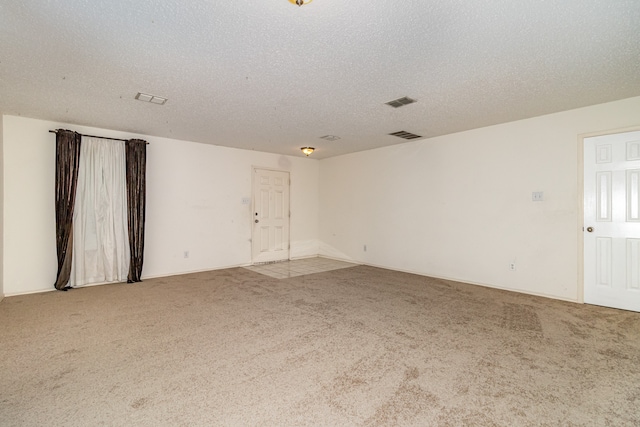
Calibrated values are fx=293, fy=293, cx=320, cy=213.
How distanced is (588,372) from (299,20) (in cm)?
334

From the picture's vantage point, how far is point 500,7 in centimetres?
192

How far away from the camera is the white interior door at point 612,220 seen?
3.51m

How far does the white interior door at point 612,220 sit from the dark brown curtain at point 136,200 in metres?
6.61

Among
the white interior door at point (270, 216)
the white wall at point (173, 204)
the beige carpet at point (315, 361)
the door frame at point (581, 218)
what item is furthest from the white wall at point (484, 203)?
the white interior door at point (270, 216)

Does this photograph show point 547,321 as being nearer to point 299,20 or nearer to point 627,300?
point 627,300

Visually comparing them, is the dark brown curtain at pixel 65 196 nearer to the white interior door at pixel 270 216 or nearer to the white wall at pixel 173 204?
the white wall at pixel 173 204

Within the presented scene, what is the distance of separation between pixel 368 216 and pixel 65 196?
536 centimetres

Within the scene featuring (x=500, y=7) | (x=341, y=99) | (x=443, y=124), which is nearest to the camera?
(x=500, y=7)

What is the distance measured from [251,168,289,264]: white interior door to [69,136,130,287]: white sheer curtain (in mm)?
2506

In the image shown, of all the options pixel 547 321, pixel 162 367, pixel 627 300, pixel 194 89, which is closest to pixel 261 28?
pixel 194 89

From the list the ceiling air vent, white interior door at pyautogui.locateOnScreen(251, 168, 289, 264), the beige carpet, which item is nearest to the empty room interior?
the beige carpet

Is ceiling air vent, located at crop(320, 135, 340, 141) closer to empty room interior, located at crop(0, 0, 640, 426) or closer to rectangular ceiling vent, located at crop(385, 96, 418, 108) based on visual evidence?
empty room interior, located at crop(0, 0, 640, 426)

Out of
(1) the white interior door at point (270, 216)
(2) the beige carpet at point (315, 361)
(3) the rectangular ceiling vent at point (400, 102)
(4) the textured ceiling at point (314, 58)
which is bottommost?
(2) the beige carpet at point (315, 361)

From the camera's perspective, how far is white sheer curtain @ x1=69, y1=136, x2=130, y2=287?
4.55m
